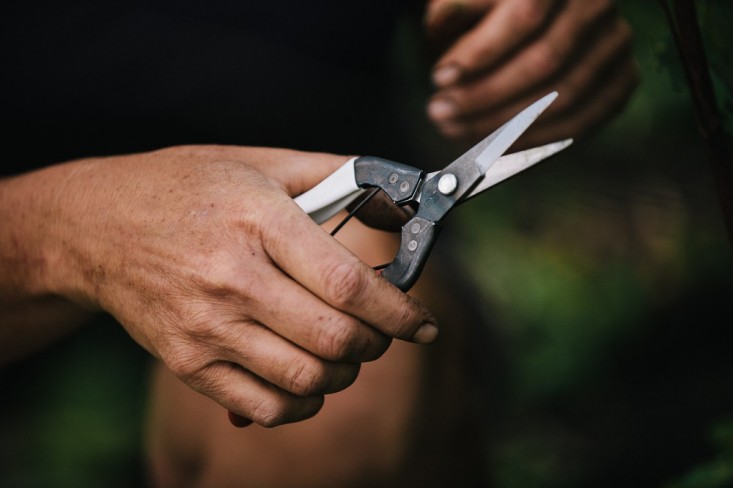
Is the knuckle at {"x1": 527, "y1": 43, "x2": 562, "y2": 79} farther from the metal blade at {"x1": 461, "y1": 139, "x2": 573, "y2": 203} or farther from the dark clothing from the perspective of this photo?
the dark clothing

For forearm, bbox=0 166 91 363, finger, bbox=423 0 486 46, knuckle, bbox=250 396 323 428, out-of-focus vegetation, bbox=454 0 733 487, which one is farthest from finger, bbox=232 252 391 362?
out-of-focus vegetation, bbox=454 0 733 487

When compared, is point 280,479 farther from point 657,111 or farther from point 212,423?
point 657,111

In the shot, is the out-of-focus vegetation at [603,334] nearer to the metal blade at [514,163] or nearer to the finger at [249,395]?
the metal blade at [514,163]

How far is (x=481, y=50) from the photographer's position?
125 centimetres

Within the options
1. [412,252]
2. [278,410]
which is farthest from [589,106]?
[278,410]

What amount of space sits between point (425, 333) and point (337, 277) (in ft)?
0.50

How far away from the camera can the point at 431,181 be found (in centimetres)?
95

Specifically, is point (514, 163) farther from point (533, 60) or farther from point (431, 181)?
point (533, 60)

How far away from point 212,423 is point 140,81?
2.97 ft

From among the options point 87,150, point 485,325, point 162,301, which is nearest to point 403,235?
point 162,301

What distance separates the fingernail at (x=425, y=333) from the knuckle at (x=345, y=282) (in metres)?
0.11

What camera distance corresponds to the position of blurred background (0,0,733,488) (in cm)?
211

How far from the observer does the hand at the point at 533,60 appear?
125cm

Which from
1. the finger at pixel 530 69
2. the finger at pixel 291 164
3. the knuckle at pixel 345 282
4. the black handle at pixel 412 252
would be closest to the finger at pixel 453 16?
the finger at pixel 530 69
